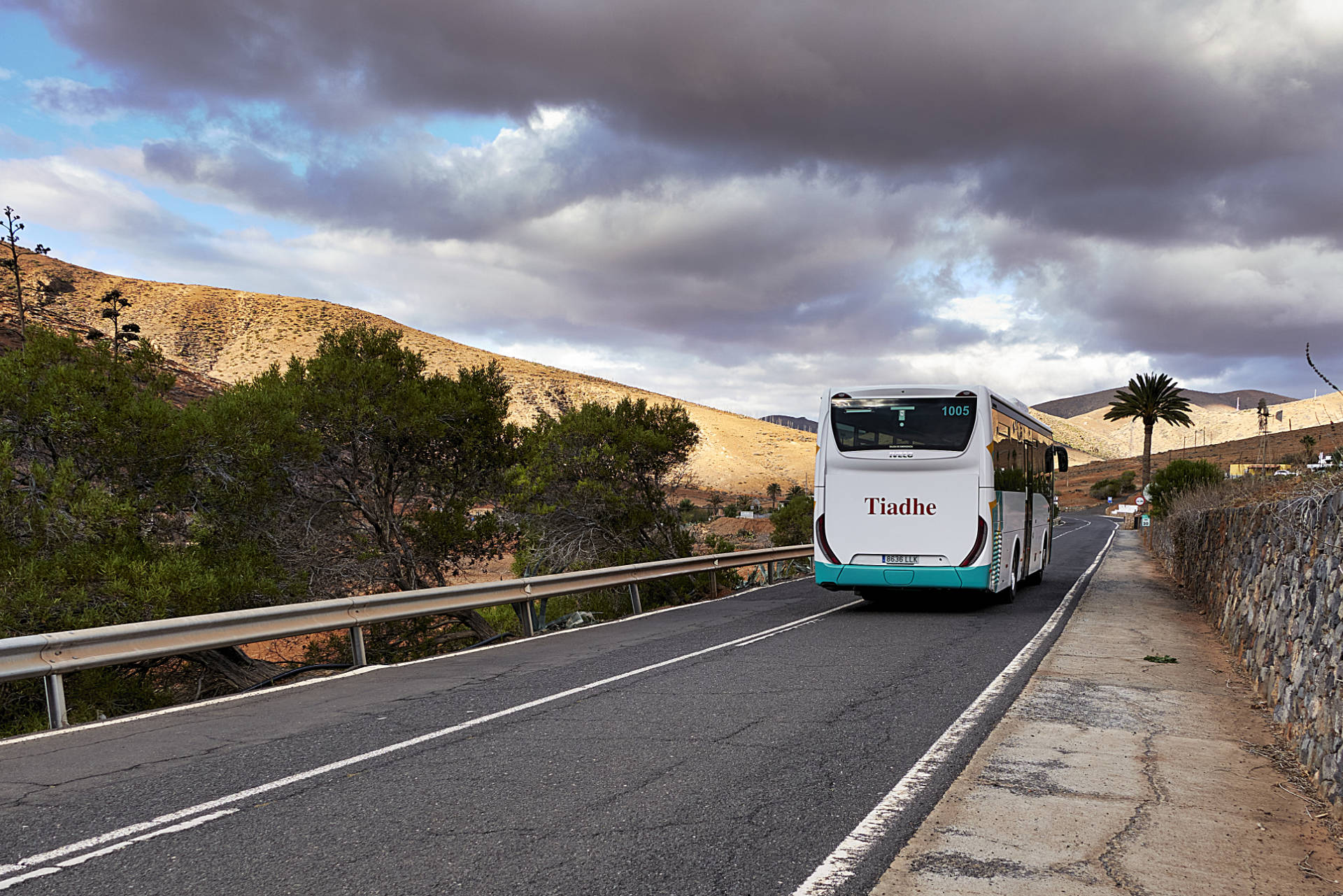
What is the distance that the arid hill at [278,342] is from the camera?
3733 inches

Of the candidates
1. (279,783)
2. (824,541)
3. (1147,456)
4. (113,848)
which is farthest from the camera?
(1147,456)

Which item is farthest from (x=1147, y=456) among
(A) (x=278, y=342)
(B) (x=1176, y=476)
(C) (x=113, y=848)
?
(A) (x=278, y=342)

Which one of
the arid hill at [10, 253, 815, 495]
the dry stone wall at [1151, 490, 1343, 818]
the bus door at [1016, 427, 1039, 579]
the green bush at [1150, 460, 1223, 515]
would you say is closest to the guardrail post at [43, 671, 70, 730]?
the dry stone wall at [1151, 490, 1343, 818]

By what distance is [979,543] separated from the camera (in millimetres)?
13391

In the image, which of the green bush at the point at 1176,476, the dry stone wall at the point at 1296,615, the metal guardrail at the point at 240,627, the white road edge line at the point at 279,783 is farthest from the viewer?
the green bush at the point at 1176,476

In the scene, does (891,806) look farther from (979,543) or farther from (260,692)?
(979,543)

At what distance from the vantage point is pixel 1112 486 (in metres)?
118

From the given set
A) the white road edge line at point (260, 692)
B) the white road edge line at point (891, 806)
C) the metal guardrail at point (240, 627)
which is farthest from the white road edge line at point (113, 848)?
the metal guardrail at point (240, 627)

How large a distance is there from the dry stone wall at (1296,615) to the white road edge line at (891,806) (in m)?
2.11

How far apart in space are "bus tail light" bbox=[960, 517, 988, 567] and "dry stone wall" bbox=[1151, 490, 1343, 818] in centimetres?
313

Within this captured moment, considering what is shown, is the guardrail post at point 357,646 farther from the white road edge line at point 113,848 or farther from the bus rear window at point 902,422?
the bus rear window at point 902,422

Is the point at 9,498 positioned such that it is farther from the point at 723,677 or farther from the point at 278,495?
the point at 723,677

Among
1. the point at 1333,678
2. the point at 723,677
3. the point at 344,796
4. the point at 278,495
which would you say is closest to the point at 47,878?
the point at 344,796

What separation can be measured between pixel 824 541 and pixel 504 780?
9278mm
